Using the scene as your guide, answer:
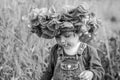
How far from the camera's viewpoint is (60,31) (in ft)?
9.43

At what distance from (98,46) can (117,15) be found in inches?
131

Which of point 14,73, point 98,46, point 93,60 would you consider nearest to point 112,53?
point 98,46

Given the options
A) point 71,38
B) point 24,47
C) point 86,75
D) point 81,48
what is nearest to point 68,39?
point 71,38

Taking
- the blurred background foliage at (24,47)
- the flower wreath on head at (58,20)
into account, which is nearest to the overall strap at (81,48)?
the flower wreath on head at (58,20)

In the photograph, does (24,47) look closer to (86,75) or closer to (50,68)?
(50,68)

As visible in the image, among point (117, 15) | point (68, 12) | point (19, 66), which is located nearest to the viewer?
point (68, 12)

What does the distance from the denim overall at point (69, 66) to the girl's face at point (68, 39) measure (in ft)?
0.35

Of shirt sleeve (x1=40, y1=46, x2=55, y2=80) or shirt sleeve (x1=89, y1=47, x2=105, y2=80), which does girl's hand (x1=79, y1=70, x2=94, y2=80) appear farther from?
shirt sleeve (x1=40, y1=46, x2=55, y2=80)

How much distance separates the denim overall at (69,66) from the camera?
294cm

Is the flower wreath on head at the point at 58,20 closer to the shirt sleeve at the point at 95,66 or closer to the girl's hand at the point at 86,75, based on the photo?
the shirt sleeve at the point at 95,66

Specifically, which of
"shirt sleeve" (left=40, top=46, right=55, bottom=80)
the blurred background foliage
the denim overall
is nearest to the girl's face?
the denim overall

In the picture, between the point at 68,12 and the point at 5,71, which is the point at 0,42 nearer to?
the point at 5,71

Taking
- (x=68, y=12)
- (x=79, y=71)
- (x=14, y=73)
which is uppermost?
(x=68, y=12)

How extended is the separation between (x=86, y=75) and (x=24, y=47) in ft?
5.54
